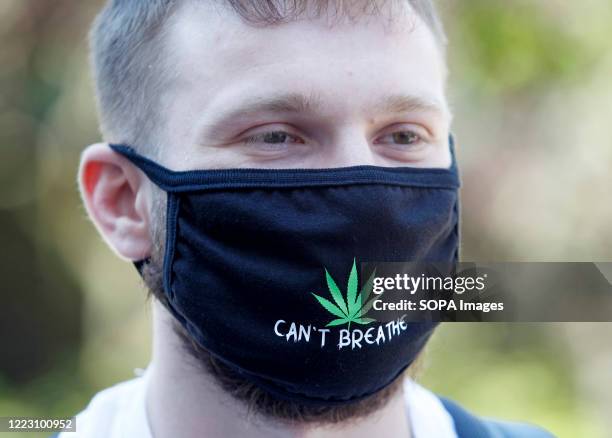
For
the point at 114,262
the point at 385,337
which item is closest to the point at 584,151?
the point at 114,262

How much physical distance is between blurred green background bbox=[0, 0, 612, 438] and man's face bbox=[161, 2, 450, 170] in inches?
140

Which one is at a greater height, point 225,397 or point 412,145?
point 412,145

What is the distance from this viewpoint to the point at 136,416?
2258 millimetres

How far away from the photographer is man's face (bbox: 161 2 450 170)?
1.94 m

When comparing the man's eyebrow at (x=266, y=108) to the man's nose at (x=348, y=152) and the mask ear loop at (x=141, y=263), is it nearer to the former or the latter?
the man's nose at (x=348, y=152)

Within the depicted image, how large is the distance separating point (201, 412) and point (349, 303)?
554 mm

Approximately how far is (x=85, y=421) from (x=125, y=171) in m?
0.80

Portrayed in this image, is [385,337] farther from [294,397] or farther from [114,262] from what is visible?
[114,262]

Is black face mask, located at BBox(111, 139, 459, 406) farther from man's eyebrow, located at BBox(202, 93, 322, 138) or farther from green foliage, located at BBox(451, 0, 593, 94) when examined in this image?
green foliage, located at BBox(451, 0, 593, 94)

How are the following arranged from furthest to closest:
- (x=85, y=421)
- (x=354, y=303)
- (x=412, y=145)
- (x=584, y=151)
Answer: (x=584, y=151) → (x=85, y=421) → (x=412, y=145) → (x=354, y=303)

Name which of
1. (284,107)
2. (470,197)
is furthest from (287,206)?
(470,197)

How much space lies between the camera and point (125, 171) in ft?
7.42

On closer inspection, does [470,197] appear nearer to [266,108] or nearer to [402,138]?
[402,138]

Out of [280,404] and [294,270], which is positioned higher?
[294,270]
